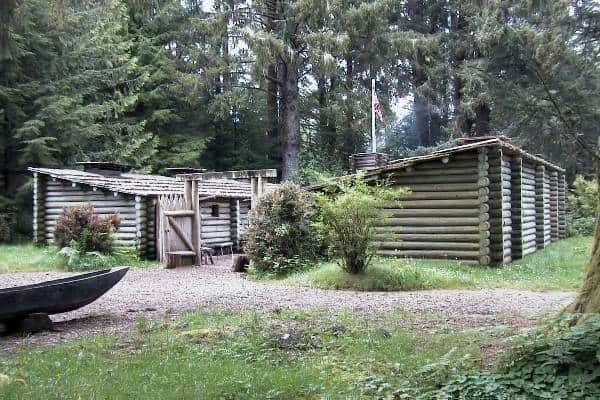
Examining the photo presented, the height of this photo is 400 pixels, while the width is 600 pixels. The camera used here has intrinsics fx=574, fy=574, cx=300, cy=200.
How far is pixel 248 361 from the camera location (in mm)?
6094

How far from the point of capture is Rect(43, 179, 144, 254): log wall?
783 inches

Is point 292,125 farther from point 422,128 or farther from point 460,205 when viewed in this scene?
point 460,205

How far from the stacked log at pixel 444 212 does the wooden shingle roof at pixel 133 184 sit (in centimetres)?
870

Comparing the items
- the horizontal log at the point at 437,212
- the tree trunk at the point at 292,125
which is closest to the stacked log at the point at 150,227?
the horizontal log at the point at 437,212

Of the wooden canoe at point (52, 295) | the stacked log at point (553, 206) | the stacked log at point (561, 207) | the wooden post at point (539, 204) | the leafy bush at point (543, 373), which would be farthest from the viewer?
the stacked log at point (561, 207)

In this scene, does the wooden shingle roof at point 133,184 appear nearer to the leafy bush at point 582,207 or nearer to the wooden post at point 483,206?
the wooden post at point 483,206

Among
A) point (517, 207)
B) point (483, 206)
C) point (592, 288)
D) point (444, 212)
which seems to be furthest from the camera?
point (517, 207)

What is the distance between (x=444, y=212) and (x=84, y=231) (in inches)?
417

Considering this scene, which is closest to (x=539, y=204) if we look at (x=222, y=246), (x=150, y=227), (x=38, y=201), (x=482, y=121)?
(x=482, y=121)

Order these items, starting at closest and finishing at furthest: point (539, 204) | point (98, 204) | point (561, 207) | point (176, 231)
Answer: point (176, 231) → point (98, 204) → point (539, 204) → point (561, 207)

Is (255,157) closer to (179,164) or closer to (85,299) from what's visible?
(179,164)

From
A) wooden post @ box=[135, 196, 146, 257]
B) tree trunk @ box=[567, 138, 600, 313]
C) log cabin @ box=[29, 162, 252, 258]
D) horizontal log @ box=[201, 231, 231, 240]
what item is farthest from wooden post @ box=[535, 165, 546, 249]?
tree trunk @ box=[567, 138, 600, 313]

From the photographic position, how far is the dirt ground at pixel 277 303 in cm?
817

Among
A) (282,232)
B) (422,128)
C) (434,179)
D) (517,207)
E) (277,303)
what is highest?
(422,128)
